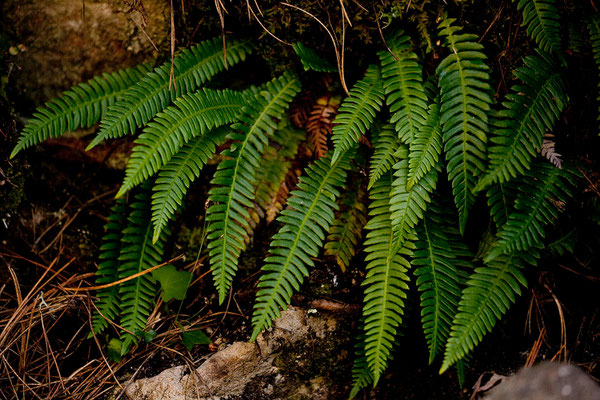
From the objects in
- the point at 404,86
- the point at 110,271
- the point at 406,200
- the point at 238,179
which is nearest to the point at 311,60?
the point at 404,86

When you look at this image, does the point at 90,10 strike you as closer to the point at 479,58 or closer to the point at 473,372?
the point at 479,58

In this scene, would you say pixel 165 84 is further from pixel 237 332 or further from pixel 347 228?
pixel 237 332

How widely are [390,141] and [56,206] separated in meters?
2.14

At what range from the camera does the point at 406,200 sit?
1850 mm

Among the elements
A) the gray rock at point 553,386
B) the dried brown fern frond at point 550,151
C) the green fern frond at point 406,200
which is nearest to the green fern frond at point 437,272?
the green fern frond at point 406,200

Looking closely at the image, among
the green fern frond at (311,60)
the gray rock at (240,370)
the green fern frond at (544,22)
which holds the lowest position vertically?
the gray rock at (240,370)

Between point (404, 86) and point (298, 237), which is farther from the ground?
point (404, 86)

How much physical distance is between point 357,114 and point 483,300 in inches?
40.4

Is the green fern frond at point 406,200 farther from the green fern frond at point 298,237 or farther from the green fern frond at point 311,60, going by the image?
the green fern frond at point 311,60

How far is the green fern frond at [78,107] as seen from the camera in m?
2.03

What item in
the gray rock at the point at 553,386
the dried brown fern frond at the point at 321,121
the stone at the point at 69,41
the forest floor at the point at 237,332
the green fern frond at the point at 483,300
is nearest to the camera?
the gray rock at the point at 553,386

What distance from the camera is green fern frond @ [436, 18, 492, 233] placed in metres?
1.79

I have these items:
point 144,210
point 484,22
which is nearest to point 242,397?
point 144,210

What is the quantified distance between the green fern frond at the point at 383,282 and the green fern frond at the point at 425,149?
9.2 inches
